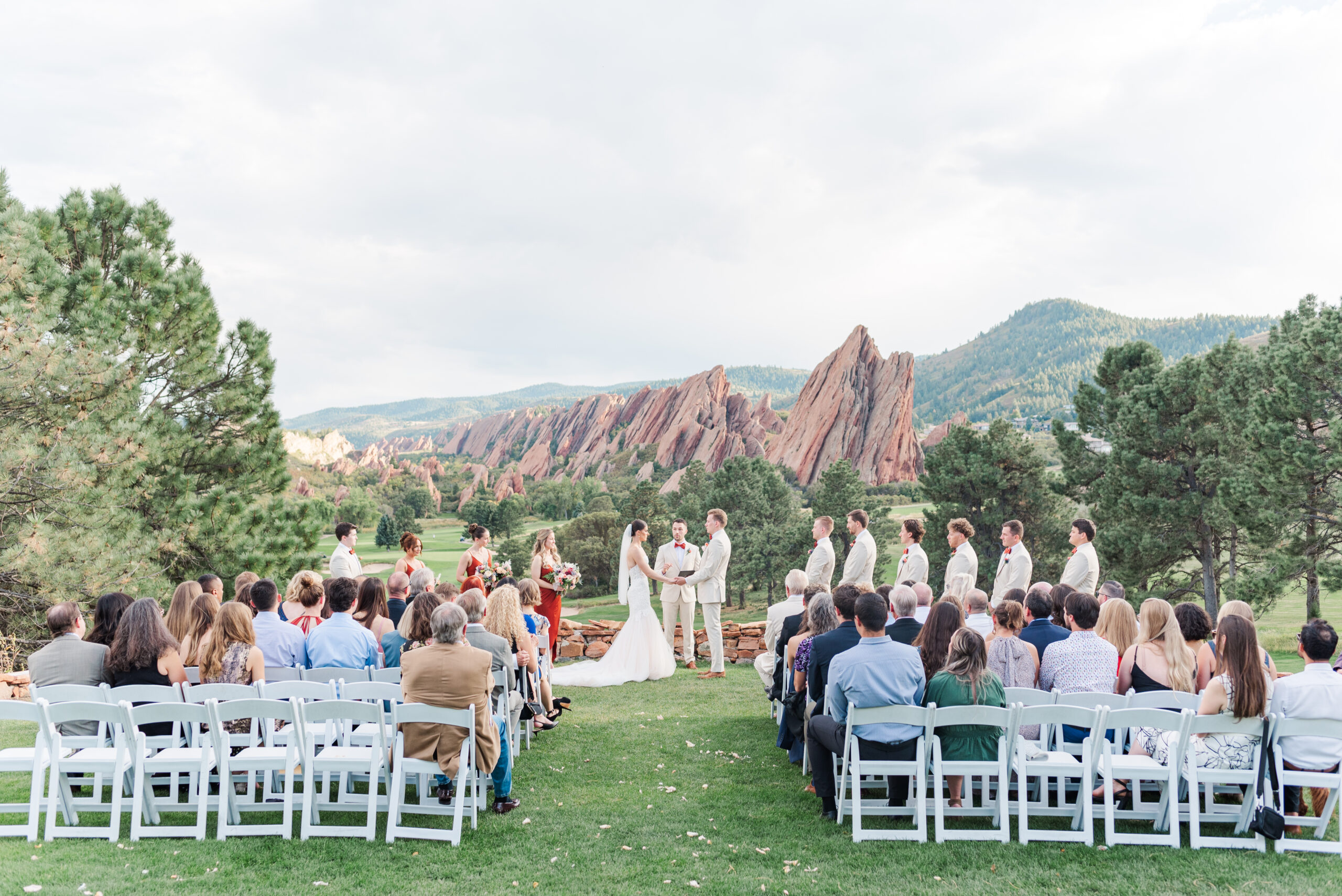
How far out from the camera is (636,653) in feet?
33.9

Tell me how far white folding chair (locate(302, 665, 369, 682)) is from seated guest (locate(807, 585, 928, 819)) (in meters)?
3.25

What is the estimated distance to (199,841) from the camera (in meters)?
4.52

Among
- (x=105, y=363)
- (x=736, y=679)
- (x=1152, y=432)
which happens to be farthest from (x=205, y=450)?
(x=1152, y=432)

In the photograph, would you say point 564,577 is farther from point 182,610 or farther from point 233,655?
point 233,655

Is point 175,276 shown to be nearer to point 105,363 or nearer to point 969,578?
point 105,363

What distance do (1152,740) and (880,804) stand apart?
173 centimetres

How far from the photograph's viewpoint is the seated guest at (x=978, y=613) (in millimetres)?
6543

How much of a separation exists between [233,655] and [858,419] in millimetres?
83282

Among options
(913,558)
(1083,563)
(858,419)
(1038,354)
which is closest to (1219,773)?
(1083,563)

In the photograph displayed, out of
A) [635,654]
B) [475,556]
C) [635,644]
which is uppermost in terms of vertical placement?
[475,556]

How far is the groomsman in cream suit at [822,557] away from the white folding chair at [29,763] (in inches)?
258

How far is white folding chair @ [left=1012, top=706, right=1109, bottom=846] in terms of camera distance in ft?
14.8

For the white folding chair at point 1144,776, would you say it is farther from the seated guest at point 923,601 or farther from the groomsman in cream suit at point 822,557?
the groomsman in cream suit at point 822,557

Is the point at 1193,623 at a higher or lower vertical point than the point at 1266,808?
higher
